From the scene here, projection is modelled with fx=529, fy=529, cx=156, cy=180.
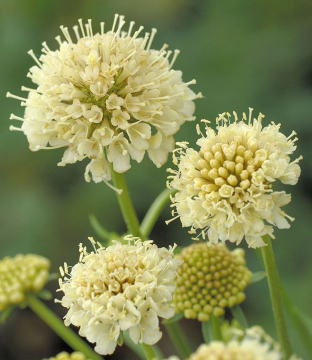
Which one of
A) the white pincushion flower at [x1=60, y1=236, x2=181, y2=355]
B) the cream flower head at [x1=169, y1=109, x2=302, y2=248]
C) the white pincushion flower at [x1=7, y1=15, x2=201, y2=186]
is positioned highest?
the white pincushion flower at [x1=7, y1=15, x2=201, y2=186]

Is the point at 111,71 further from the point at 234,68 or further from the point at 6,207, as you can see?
the point at 6,207

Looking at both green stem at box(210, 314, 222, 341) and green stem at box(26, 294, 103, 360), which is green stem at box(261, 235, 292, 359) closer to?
green stem at box(210, 314, 222, 341)

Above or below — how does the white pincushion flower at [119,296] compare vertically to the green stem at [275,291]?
above

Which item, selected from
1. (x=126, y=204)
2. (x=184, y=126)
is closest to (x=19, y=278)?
(x=126, y=204)

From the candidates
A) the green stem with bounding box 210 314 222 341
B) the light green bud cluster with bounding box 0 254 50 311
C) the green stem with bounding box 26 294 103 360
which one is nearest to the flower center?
the green stem with bounding box 210 314 222 341

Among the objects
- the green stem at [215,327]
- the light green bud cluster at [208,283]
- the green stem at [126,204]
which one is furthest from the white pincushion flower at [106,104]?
the green stem at [215,327]

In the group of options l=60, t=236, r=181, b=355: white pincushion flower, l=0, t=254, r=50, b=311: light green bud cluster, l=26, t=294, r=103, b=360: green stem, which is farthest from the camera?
→ l=0, t=254, r=50, b=311: light green bud cluster

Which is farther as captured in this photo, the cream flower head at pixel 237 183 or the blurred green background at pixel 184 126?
the blurred green background at pixel 184 126

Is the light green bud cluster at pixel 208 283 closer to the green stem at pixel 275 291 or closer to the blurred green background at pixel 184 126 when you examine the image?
the green stem at pixel 275 291
